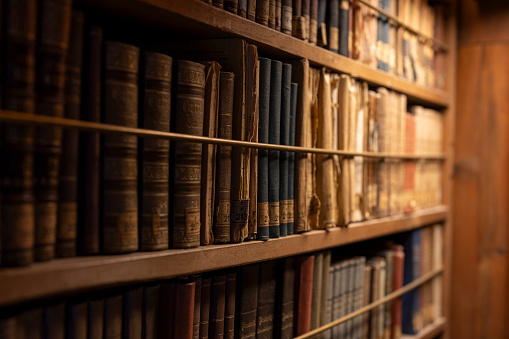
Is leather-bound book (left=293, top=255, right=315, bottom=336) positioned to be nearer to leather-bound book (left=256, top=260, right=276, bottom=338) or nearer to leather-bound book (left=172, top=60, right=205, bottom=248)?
leather-bound book (left=256, top=260, right=276, bottom=338)

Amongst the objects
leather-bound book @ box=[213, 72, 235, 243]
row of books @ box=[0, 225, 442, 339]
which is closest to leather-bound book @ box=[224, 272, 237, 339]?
row of books @ box=[0, 225, 442, 339]

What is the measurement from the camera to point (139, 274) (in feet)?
3.20

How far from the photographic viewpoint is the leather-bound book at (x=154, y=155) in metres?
1.02

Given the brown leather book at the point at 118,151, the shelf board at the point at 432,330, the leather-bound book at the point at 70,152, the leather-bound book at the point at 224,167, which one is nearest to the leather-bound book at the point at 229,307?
the leather-bound book at the point at 224,167

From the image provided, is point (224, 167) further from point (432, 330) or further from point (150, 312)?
point (432, 330)

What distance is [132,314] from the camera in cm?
101

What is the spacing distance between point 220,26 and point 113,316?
0.61m

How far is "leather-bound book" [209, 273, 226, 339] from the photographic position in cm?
120

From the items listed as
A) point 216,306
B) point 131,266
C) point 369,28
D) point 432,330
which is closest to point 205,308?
point 216,306

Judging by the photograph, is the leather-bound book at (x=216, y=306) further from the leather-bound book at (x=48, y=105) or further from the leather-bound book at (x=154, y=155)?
the leather-bound book at (x=48, y=105)

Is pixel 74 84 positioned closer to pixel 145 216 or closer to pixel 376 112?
pixel 145 216

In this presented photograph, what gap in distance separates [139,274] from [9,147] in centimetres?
32

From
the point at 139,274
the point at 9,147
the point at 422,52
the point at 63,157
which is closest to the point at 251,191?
the point at 139,274

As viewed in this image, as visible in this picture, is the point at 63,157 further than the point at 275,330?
No
